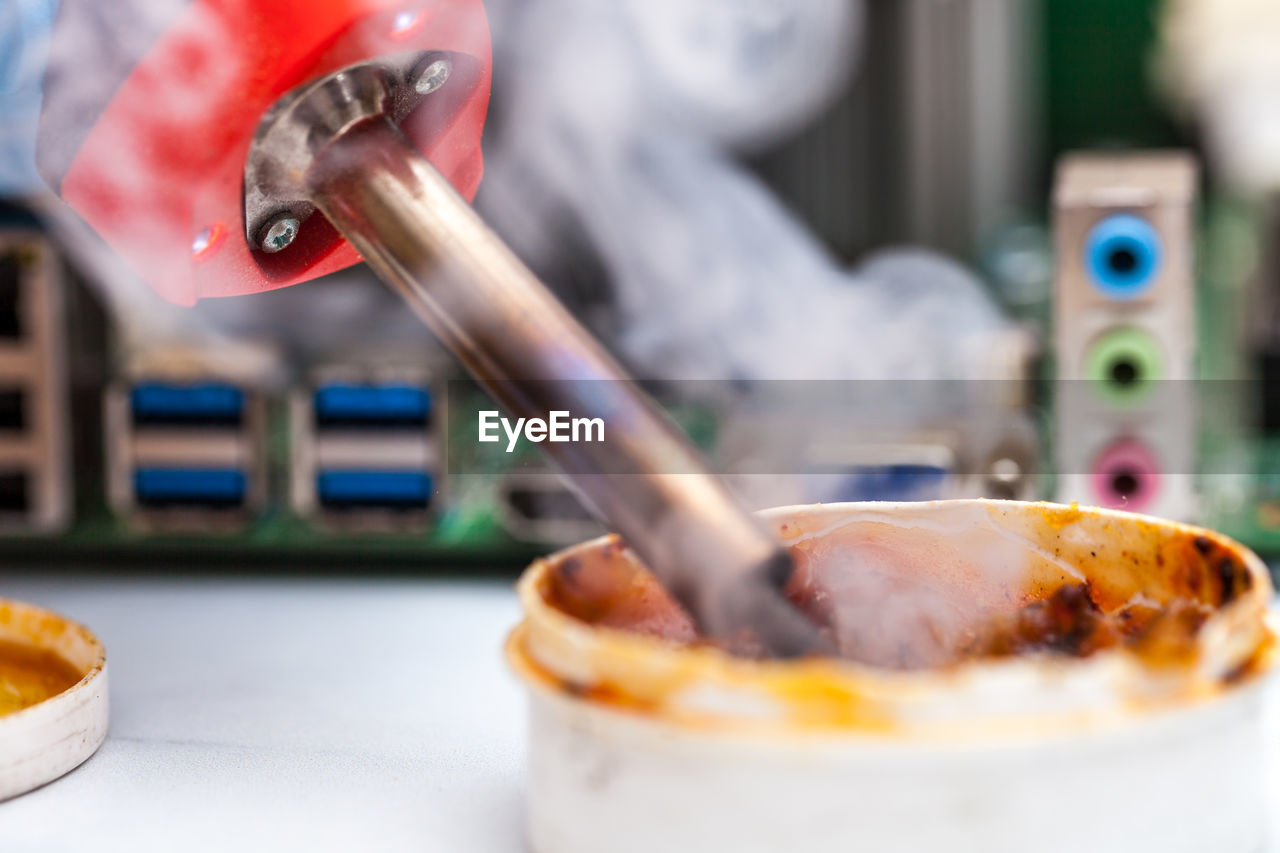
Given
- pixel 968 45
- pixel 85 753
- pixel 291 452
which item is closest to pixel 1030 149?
pixel 968 45

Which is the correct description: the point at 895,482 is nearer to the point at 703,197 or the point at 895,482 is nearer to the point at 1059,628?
the point at 703,197

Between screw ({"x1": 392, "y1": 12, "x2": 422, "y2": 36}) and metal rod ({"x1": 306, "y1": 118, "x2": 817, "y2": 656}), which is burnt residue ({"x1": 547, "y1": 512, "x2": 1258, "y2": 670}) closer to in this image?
metal rod ({"x1": 306, "y1": 118, "x2": 817, "y2": 656})

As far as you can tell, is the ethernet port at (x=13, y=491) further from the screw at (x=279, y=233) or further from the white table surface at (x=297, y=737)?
the screw at (x=279, y=233)

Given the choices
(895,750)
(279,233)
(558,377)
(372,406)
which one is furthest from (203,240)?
(372,406)

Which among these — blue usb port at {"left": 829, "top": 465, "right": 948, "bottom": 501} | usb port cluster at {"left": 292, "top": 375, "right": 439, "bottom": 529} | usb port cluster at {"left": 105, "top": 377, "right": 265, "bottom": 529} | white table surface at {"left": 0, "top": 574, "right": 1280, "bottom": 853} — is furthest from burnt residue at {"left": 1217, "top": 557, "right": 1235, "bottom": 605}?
usb port cluster at {"left": 105, "top": 377, "right": 265, "bottom": 529}

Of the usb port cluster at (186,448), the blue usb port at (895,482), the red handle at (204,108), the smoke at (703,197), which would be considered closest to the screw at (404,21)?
the red handle at (204,108)
